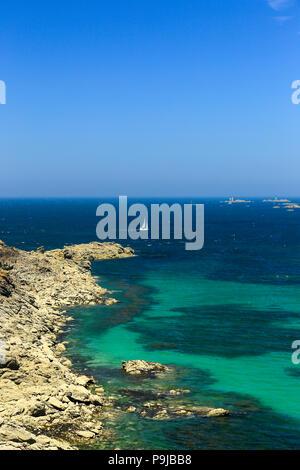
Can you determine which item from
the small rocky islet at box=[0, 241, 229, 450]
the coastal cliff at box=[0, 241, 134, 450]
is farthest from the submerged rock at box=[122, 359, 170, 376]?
the coastal cliff at box=[0, 241, 134, 450]

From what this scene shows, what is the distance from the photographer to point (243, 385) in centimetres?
3425

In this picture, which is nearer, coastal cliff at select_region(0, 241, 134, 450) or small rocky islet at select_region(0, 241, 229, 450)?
coastal cliff at select_region(0, 241, 134, 450)

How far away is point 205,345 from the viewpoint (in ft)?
142

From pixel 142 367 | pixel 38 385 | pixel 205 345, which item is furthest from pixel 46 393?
pixel 205 345

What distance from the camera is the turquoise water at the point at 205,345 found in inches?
1062

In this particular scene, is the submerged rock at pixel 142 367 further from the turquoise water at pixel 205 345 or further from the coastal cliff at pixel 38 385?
the coastal cliff at pixel 38 385

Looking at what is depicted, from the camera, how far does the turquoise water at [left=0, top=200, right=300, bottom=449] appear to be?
27.0 m

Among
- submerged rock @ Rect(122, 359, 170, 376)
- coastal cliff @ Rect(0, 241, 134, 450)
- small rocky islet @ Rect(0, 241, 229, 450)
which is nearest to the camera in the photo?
coastal cliff @ Rect(0, 241, 134, 450)

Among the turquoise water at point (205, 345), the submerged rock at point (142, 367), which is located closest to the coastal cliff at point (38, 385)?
the turquoise water at point (205, 345)

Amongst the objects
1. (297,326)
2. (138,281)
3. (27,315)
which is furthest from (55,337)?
(138,281)

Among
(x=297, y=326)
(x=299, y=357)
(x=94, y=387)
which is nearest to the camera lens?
(x=94, y=387)

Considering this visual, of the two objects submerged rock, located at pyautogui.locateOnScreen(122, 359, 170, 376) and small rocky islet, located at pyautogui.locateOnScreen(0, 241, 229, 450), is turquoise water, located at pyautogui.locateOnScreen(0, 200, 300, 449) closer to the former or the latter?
submerged rock, located at pyautogui.locateOnScreen(122, 359, 170, 376)
